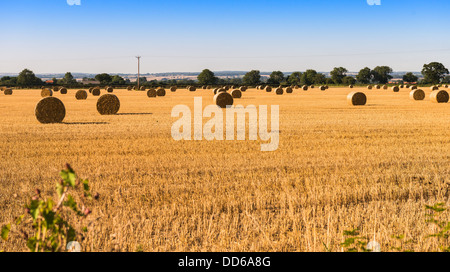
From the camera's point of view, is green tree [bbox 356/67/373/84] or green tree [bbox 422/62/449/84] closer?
green tree [bbox 422/62/449/84]

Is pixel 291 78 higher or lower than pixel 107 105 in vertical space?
higher

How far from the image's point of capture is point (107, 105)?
2920 cm

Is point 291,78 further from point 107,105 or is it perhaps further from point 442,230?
point 442,230

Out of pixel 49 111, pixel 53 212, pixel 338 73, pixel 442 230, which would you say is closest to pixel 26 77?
pixel 338 73

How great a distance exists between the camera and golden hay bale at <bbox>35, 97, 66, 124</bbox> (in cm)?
2373

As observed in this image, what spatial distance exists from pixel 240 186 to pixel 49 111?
55.8 feet

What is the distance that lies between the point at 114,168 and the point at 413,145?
980 cm

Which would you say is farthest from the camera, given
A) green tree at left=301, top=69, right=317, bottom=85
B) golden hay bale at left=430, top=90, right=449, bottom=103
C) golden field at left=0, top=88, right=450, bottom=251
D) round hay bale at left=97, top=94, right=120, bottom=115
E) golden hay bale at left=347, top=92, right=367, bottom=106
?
green tree at left=301, top=69, right=317, bottom=85

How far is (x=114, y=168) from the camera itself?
11.7m

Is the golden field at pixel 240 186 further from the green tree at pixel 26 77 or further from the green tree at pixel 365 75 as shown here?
the green tree at pixel 365 75

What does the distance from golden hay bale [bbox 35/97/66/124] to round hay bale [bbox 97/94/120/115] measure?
487cm

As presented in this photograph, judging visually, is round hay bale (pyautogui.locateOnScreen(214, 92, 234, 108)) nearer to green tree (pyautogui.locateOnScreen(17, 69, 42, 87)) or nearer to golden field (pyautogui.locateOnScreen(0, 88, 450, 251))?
golden field (pyautogui.locateOnScreen(0, 88, 450, 251))

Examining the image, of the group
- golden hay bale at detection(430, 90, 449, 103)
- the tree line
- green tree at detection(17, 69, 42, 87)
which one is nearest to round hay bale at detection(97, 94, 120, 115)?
golden hay bale at detection(430, 90, 449, 103)

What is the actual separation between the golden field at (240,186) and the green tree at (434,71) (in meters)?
150
